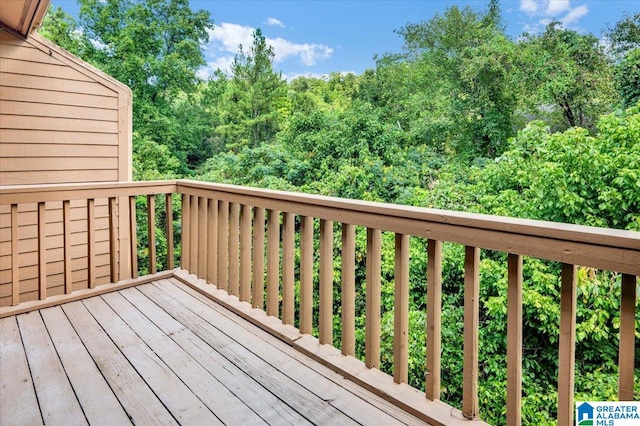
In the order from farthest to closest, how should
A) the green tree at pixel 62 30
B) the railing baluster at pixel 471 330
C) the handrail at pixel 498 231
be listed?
the green tree at pixel 62 30 → the railing baluster at pixel 471 330 → the handrail at pixel 498 231

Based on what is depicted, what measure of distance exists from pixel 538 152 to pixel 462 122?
5.75 m

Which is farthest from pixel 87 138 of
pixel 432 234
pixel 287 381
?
pixel 432 234

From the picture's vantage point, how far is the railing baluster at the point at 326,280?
202 cm

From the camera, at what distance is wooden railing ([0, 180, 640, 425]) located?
3.87 feet

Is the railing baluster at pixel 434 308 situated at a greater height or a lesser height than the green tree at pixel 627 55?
lesser

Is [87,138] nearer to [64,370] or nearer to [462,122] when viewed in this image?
[64,370]

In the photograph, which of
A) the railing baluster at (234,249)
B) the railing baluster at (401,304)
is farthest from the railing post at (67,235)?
the railing baluster at (401,304)

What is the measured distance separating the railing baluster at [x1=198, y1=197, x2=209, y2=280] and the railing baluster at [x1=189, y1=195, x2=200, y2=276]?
0.04 meters

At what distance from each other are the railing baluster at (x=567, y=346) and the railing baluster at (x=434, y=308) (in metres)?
0.42

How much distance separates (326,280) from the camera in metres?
2.05

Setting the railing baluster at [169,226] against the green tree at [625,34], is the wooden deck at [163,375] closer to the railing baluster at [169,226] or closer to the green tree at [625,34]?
the railing baluster at [169,226]

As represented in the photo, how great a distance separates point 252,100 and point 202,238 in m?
13.8

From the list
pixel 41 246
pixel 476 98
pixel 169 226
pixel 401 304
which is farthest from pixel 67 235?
pixel 476 98

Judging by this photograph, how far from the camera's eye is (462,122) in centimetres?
1230
